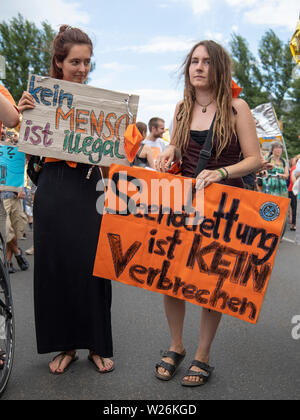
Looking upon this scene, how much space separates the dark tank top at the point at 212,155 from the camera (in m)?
2.84

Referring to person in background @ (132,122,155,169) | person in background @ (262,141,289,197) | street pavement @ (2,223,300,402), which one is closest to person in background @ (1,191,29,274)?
street pavement @ (2,223,300,402)

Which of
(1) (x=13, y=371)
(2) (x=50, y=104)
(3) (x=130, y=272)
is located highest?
(2) (x=50, y=104)

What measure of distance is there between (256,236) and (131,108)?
1045mm

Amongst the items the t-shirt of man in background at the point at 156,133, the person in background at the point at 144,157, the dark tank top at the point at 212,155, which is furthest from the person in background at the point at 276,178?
the dark tank top at the point at 212,155

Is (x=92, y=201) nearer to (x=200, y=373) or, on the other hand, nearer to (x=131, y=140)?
(x=131, y=140)

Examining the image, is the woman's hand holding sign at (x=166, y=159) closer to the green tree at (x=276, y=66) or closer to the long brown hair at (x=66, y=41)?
the long brown hair at (x=66, y=41)

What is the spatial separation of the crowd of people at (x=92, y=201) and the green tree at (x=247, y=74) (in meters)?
31.8

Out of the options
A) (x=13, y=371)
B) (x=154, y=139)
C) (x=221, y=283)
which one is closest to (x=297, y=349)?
(x=221, y=283)

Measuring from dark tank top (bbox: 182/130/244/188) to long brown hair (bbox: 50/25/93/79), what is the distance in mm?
857

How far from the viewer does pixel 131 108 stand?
2.84m

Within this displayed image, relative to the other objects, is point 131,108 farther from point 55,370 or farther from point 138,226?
point 55,370

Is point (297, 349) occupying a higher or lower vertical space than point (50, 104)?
lower

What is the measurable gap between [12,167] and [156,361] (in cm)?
175

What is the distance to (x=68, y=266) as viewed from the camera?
300cm
